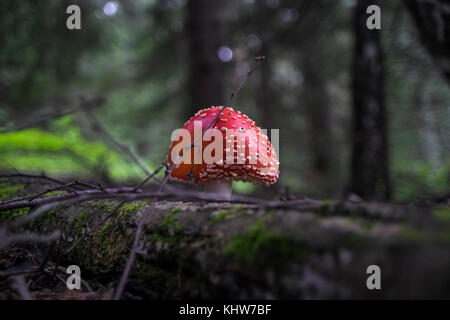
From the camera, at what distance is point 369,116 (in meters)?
3.66

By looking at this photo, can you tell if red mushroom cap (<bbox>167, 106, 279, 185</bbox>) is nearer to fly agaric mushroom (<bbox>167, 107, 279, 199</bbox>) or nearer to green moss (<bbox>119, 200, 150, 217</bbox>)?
fly agaric mushroom (<bbox>167, 107, 279, 199</bbox>)

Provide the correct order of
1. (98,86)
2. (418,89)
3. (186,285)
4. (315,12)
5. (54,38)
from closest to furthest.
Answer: (186,285)
(418,89)
(315,12)
(54,38)
(98,86)

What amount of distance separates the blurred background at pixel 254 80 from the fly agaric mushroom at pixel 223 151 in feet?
0.96

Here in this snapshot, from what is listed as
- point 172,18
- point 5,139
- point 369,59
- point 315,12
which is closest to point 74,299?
point 369,59

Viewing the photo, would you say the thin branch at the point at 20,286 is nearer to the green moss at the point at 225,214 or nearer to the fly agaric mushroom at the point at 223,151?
the green moss at the point at 225,214

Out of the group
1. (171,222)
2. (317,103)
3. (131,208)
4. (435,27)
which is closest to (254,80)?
(317,103)

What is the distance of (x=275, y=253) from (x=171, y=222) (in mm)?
537

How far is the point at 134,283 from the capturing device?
1.31 meters

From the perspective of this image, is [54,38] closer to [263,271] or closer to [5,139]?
[5,139]

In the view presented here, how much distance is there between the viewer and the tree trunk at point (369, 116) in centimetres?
358

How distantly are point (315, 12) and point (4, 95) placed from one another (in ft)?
18.2

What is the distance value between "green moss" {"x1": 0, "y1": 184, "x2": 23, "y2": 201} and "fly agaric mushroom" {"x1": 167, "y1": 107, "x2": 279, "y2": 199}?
4.24ft

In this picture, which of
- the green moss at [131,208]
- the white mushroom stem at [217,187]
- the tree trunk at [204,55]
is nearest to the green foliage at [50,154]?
the tree trunk at [204,55]

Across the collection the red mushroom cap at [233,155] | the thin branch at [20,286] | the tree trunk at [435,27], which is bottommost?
the thin branch at [20,286]
